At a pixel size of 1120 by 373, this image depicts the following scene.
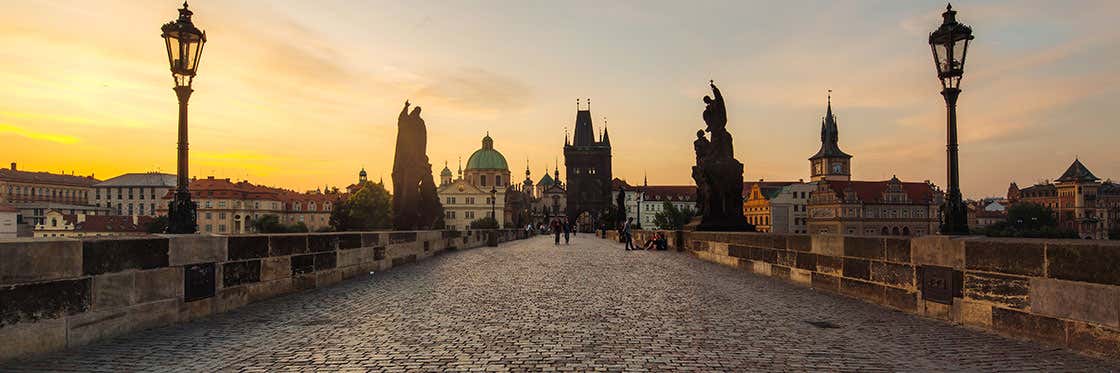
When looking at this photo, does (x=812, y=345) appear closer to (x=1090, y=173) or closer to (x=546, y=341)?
(x=546, y=341)

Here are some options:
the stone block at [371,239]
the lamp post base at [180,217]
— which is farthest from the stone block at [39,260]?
the stone block at [371,239]

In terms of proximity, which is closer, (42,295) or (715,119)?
(42,295)

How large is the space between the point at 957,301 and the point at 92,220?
434 feet

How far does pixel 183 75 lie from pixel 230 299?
3551mm

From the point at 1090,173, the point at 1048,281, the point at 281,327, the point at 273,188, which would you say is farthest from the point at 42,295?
the point at 273,188

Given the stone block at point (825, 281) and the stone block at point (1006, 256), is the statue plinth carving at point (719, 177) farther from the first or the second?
the stone block at point (1006, 256)

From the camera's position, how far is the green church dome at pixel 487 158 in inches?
6806

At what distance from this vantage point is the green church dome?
173 metres

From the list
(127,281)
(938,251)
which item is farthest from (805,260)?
(127,281)

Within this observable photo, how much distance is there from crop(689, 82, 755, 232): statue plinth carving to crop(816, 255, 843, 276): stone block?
9.24 metres

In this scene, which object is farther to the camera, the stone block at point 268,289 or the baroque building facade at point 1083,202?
the baroque building facade at point 1083,202

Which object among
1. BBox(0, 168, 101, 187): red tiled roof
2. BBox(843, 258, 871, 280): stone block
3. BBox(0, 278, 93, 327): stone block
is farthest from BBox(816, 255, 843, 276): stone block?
BBox(0, 168, 101, 187): red tiled roof

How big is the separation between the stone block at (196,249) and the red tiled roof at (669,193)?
565 ft

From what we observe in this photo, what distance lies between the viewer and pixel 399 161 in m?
23.2
